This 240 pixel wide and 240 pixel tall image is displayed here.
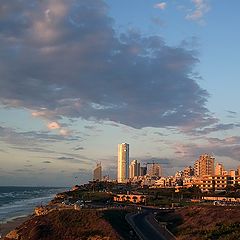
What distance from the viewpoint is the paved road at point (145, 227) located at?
50.2m

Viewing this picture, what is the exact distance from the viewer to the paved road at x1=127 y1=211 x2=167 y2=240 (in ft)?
165

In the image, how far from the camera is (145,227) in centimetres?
5494

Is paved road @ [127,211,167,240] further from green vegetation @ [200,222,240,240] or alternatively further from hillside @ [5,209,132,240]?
green vegetation @ [200,222,240,240]

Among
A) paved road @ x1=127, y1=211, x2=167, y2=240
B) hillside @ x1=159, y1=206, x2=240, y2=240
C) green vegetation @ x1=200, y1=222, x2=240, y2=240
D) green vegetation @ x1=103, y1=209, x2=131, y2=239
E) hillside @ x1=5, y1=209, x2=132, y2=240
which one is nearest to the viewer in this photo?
green vegetation @ x1=200, y1=222, x2=240, y2=240

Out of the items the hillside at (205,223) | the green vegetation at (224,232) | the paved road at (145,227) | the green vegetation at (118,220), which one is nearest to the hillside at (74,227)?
the green vegetation at (118,220)

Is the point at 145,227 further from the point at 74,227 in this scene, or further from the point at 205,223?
the point at 74,227

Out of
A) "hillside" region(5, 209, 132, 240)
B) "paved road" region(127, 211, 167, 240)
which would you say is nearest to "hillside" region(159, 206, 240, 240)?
"paved road" region(127, 211, 167, 240)

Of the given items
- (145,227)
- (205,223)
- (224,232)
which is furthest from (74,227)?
(224,232)

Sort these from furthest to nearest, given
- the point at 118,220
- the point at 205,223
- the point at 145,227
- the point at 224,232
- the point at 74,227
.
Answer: the point at 118,220 → the point at 74,227 → the point at 145,227 → the point at 205,223 → the point at 224,232

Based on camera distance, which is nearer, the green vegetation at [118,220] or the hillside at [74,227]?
the hillside at [74,227]

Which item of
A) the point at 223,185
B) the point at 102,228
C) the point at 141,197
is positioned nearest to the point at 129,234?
the point at 102,228

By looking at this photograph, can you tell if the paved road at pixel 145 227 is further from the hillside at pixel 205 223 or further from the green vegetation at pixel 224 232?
the green vegetation at pixel 224 232

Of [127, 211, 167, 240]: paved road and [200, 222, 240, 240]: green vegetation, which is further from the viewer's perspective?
[127, 211, 167, 240]: paved road

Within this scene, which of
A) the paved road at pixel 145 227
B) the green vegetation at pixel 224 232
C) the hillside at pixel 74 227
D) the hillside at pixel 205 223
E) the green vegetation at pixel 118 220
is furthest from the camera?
the green vegetation at pixel 118 220
